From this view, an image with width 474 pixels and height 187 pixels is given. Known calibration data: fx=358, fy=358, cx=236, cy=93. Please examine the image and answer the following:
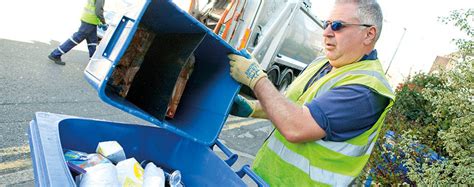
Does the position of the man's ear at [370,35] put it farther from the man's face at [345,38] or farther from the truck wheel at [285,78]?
the truck wheel at [285,78]

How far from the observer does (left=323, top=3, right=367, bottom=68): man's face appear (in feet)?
5.01

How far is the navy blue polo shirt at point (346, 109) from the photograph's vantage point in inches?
52.3

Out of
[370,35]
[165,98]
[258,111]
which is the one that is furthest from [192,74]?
[370,35]

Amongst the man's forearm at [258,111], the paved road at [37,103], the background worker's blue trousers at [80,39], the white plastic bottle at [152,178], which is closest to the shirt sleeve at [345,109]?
the man's forearm at [258,111]

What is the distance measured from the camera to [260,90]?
1.48 meters

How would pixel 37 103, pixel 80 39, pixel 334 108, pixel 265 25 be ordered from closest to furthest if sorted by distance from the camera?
1. pixel 334 108
2. pixel 37 103
3. pixel 80 39
4. pixel 265 25

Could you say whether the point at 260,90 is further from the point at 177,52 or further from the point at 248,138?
the point at 248,138

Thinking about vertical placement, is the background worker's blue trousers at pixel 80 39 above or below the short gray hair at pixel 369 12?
below

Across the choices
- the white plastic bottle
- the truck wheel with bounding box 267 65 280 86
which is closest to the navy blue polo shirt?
the white plastic bottle

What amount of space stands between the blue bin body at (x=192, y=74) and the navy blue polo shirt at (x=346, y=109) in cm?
40

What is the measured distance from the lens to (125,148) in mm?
1696

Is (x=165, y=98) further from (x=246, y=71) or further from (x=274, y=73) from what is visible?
(x=274, y=73)

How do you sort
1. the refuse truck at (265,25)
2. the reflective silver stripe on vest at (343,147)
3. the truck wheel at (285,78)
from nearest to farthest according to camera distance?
the reflective silver stripe on vest at (343,147)
the refuse truck at (265,25)
the truck wheel at (285,78)

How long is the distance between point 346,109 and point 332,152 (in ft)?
0.69
